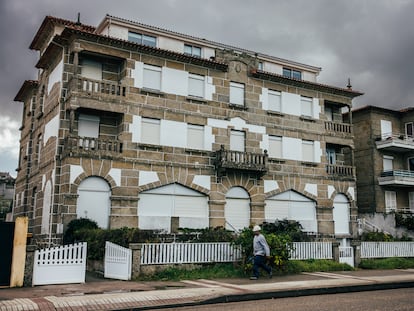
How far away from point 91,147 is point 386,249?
15.7 metres

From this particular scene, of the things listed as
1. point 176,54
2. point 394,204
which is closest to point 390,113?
point 394,204

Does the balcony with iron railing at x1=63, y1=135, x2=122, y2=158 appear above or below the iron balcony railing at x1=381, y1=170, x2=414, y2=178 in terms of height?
below

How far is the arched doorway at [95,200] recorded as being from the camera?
912 inches

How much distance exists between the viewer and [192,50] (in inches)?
1182

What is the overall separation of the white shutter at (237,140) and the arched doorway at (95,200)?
808 centimetres

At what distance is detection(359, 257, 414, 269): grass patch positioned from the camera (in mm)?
21953

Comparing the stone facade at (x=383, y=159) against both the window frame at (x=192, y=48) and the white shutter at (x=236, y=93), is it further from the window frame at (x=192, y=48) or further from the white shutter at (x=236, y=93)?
the window frame at (x=192, y=48)

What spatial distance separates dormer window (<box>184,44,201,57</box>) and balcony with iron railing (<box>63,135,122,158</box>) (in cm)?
845

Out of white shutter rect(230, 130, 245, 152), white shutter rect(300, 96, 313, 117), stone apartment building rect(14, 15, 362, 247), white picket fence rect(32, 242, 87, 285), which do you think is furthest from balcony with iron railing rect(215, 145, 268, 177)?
white picket fence rect(32, 242, 87, 285)

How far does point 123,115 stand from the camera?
2492cm

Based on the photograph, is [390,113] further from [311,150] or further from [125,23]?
[125,23]

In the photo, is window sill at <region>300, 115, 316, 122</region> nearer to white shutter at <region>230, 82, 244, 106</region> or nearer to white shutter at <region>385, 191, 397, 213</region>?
white shutter at <region>230, 82, 244, 106</region>

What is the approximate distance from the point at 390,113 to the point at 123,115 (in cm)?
2373

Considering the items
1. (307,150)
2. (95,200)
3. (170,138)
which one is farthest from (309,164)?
(95,200)
